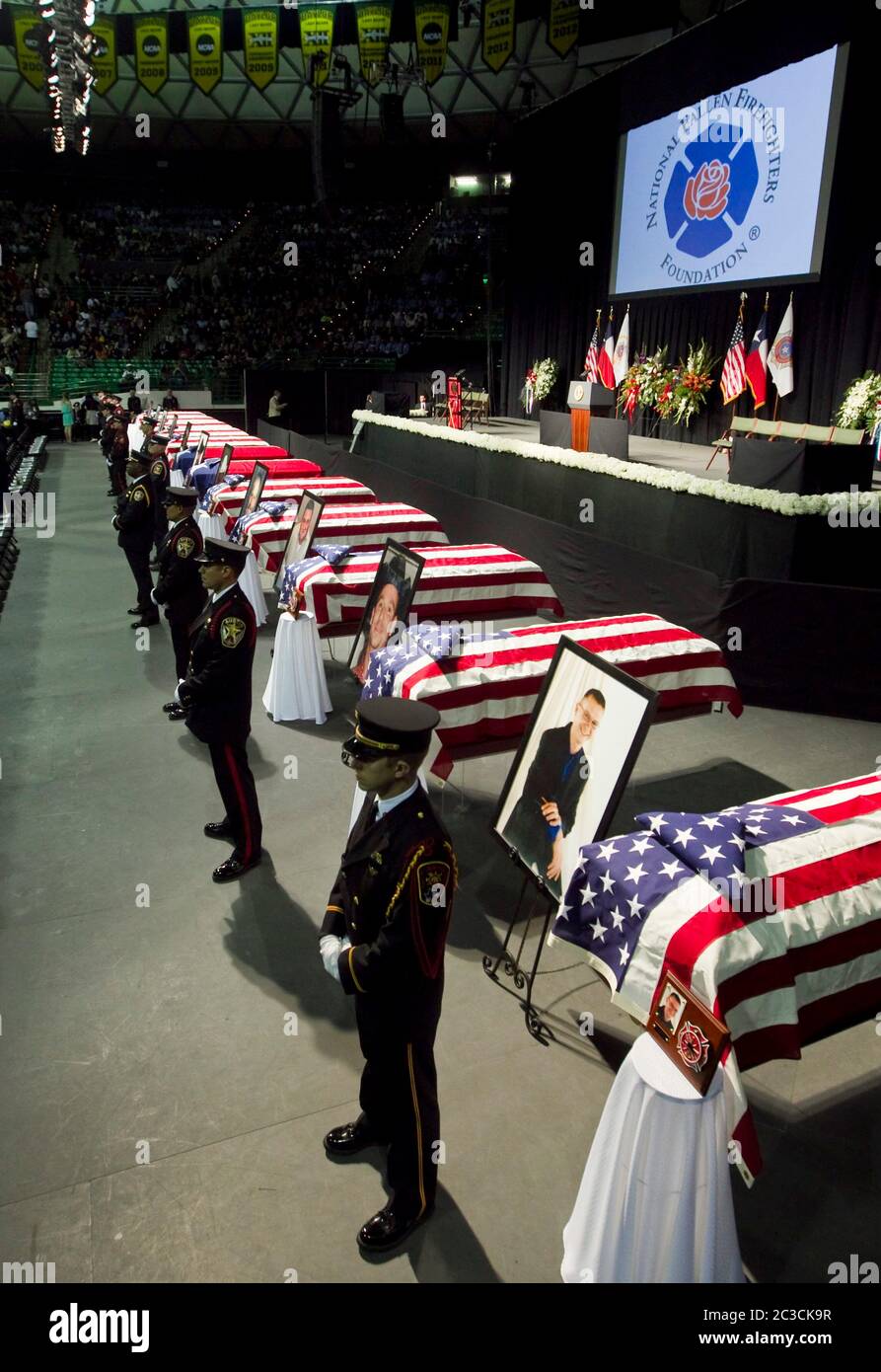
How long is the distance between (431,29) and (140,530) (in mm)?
16183

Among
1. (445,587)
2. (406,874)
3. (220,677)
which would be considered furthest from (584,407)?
(406,874)

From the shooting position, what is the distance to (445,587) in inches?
291

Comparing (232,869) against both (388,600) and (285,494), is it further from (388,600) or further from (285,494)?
(285,494)

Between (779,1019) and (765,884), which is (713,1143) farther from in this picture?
(765,884)

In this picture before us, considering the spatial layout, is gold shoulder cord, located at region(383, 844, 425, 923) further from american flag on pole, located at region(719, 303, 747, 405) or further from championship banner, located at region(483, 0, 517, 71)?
championship banner, located at region(483, 0, 517, 71)

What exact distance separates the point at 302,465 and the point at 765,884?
1219 cm

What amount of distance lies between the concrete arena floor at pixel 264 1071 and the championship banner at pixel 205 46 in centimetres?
2242

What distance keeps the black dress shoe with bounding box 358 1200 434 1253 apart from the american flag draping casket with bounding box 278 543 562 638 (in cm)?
482

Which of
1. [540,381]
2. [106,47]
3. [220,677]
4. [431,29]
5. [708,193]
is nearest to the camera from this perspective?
[220,677]

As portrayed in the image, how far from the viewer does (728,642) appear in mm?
7430

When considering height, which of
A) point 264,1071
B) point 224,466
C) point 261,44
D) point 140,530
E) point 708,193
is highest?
point 261,44

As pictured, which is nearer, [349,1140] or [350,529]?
[349,1140]

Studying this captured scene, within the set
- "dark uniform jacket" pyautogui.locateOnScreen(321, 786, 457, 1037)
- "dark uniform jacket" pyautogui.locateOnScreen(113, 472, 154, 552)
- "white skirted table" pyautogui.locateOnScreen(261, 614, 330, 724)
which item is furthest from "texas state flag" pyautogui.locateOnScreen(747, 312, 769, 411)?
"dark uniform jacket" pyautogui.locateOnScreen(321, 786, 457, 1037)

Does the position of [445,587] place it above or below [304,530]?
below
